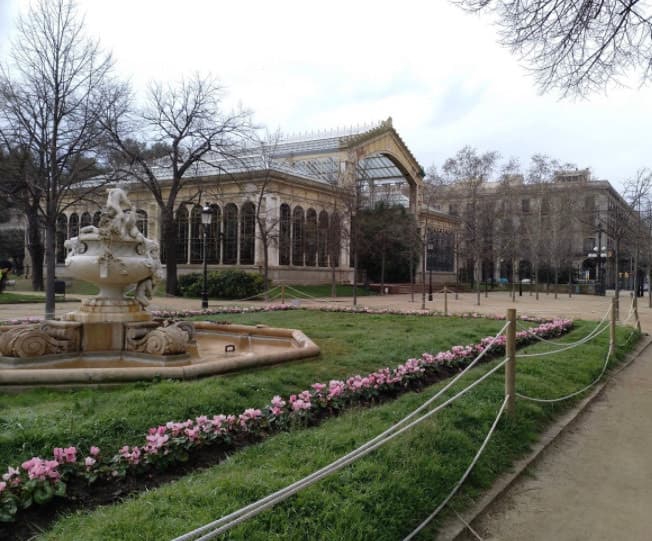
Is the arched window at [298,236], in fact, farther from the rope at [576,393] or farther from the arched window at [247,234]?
the rope at [576,393]

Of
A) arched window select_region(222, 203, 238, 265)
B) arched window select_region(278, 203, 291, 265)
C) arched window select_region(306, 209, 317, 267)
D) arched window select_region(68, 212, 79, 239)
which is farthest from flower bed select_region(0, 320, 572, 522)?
arched window select_region(68, 212, 79, 239)

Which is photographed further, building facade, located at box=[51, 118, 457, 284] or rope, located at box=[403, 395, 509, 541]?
building facade, located at box=[51, 118, 457, 284]

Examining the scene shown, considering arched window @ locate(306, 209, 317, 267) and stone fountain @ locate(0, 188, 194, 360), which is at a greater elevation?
arched window @ locate(306, 209, 317, 267)

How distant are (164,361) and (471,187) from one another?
120 ft

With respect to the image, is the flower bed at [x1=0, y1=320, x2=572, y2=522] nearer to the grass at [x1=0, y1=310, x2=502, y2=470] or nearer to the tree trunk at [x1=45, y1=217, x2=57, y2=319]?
the grass at [x1=0, y1=310, x2=502, y2=470]

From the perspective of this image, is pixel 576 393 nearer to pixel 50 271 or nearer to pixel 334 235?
pixel 50 271

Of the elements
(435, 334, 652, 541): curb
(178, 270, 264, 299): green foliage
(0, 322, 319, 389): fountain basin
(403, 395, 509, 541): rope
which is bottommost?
(435, 334, 652, 541): curb

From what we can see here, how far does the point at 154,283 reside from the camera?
8305 mm

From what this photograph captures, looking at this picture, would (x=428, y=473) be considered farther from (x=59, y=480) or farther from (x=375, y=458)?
(x=59, y=480)

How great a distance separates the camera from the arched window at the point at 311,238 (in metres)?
39.2

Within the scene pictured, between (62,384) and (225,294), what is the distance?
23.7 m

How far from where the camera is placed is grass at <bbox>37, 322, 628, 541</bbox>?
302cm

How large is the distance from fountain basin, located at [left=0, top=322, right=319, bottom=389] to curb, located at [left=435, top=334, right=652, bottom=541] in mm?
3445

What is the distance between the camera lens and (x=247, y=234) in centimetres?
3759
